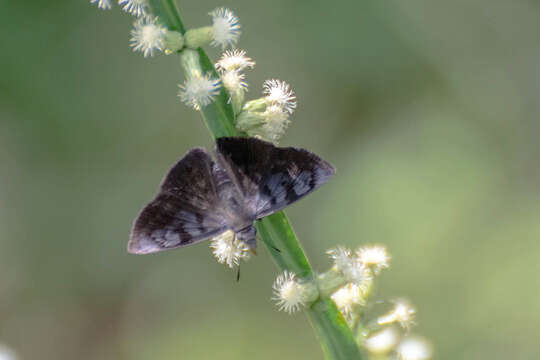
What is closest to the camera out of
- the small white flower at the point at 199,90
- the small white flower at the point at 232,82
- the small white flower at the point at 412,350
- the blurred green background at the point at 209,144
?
the small white flower at the point at 199,90

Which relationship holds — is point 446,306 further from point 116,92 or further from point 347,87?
point 116,92

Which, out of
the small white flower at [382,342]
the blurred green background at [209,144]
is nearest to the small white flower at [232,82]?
the small white flower at [382,342]

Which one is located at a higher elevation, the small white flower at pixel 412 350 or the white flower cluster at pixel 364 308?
the white flower cluster at pixel 364 308

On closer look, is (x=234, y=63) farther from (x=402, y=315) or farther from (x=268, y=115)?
(x=402, y=315)

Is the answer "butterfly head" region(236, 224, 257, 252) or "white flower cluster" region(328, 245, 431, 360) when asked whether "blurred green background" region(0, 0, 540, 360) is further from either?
"butterfly head" region(236, 224, 257, 252)

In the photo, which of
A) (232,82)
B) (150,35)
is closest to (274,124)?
(232,82)

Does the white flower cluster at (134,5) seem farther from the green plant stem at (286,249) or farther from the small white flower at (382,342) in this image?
the small white flower at (382,342)
